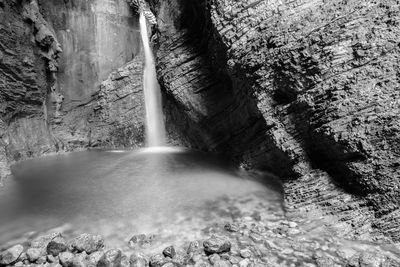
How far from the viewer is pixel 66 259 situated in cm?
479

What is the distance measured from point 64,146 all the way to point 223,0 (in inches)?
443

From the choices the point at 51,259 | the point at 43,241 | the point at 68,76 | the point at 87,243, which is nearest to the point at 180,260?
the point at 87,243

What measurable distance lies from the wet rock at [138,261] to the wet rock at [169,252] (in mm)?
353

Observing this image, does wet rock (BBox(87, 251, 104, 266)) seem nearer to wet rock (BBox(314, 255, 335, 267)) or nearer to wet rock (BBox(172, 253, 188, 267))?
wet rock (BBox(172, 253, 188, 267))

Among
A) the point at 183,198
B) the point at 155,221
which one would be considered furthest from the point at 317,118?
the point at 155,221

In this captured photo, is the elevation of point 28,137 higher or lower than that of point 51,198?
higher

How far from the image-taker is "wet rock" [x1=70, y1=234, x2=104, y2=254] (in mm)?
5086

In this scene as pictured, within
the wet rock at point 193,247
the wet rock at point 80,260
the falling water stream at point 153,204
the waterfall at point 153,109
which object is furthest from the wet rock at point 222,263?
the waterfall at point 153,109

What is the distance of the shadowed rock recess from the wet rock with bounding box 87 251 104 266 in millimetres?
4365

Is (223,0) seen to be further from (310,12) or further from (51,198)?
(51,198)

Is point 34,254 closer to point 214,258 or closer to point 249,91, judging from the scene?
point 214,258

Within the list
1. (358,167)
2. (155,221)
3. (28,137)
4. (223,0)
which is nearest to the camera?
(358,167)

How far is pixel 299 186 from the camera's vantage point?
7.04m

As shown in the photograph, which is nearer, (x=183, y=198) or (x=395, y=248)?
(x=395, y=248)
